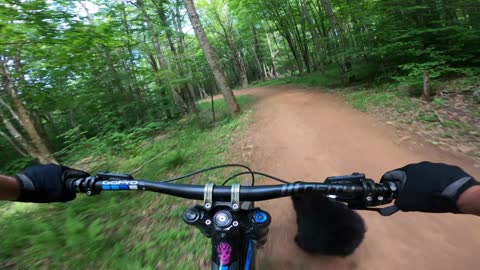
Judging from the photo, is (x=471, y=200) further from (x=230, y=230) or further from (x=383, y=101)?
(x=383, y=101)

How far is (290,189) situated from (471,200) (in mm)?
692

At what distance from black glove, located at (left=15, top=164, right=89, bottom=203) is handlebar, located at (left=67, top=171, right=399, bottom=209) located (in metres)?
0.05

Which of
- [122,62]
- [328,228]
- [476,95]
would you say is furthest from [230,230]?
[122,62]

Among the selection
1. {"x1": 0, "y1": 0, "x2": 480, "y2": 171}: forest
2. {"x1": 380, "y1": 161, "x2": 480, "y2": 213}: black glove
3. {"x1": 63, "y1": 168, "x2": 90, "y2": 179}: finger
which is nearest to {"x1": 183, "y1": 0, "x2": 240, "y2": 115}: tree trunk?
{"x1": 0, "y1": 0, "x2": 480, "y2": 171}: forest

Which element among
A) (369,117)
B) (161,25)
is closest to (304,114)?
(369,117)

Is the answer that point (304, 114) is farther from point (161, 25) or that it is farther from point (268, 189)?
point (161, 25)

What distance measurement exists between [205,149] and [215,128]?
85.6 inches

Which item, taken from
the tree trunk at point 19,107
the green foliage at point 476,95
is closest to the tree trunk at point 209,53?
the tree trunk at point 19,107

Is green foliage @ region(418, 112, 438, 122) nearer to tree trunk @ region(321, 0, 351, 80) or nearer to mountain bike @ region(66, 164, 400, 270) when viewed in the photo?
mountain bike @ region(66, 164, 400, 270)

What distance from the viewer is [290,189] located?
3.83 ft

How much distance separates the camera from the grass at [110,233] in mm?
2822

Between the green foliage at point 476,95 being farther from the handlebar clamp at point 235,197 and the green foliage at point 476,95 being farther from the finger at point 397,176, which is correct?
the handlebar clamp at point 235,197

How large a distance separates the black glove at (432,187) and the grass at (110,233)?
2.21 m

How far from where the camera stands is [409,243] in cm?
224
